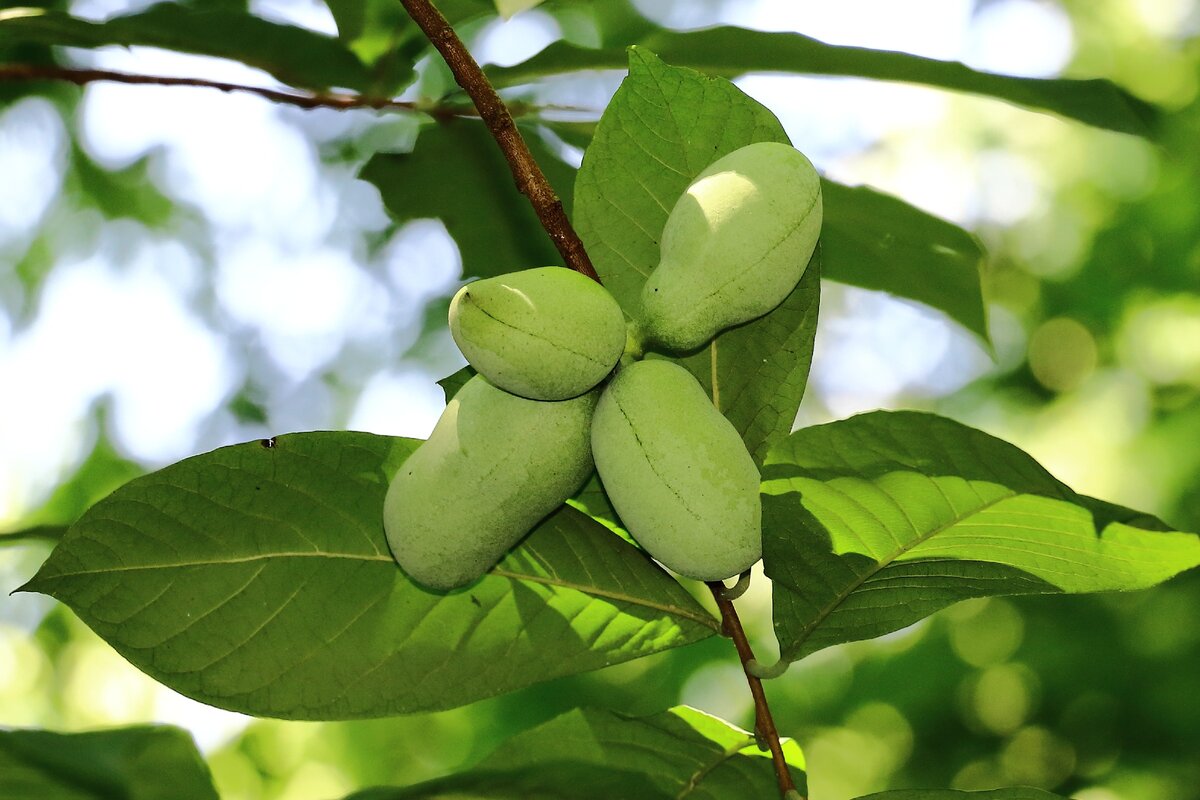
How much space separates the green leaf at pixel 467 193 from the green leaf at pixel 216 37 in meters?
0.15

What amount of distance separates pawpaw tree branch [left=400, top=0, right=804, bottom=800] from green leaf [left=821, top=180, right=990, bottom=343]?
687 mm

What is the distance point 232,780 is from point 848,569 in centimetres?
404

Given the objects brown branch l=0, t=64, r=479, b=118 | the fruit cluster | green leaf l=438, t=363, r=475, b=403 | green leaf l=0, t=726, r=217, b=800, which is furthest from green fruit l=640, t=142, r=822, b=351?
brown branch l=0, t=64, r=479, b=118

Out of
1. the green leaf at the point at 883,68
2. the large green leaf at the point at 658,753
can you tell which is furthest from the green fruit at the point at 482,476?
the green leaf at the point at 883,68

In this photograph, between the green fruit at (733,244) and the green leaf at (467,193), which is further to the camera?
the green leaf at (467,193)

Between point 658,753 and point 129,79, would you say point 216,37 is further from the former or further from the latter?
point 658,753

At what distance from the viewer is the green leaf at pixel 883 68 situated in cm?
146

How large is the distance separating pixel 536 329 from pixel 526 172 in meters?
0.20

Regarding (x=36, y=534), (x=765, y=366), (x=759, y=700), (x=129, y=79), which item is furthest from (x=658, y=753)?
(x=129, y=79)

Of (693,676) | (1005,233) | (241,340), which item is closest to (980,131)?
(1005,233)

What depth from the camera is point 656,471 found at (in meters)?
0.88

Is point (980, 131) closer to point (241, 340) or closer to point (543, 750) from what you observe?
point (241, 340)

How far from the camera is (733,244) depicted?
0.90 m

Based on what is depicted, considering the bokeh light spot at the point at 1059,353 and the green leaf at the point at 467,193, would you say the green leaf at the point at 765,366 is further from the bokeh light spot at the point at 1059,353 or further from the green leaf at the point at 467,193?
the bokeh light spot at the point at 1059,353
